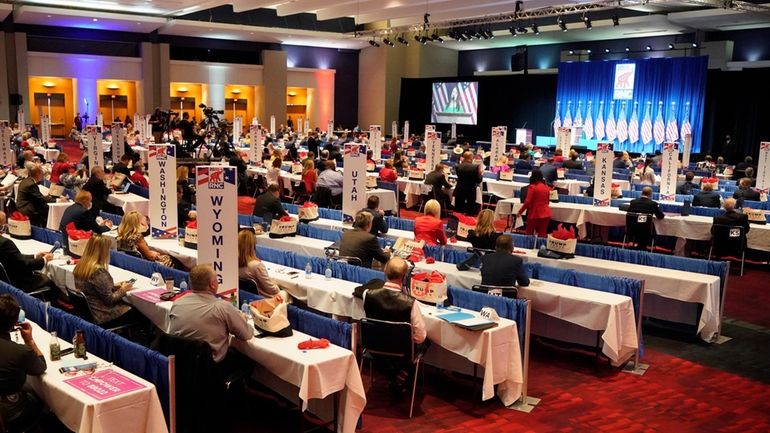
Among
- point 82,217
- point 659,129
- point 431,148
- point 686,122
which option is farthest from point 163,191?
point 659,129

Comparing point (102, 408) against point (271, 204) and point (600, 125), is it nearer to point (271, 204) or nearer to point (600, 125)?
point (271, 204)

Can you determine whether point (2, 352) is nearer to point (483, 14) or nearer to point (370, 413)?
point (370, 413)

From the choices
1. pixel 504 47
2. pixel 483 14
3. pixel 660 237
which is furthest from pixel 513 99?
pixel 660 237

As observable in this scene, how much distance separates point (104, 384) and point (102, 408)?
0.30 m

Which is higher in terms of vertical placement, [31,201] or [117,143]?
[117,143]

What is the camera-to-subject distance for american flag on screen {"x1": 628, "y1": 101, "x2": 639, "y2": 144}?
26891 mm

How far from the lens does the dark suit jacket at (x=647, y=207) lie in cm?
1087

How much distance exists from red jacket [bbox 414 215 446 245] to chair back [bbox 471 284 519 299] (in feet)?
5.83

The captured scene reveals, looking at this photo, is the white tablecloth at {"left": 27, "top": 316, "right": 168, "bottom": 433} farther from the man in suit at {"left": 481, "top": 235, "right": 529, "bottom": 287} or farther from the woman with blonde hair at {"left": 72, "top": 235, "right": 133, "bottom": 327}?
the man in suit at {"left": 481, "top": 235, "right": 529, "bottom": 287}

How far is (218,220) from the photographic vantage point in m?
5.68

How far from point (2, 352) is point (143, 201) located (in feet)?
25.0

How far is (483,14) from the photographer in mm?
25406

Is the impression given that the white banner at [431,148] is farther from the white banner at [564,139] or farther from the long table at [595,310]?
the long table at [595,310]

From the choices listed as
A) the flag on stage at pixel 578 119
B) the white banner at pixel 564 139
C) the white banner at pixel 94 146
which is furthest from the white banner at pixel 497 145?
the flag on stage at pixel 578 119
